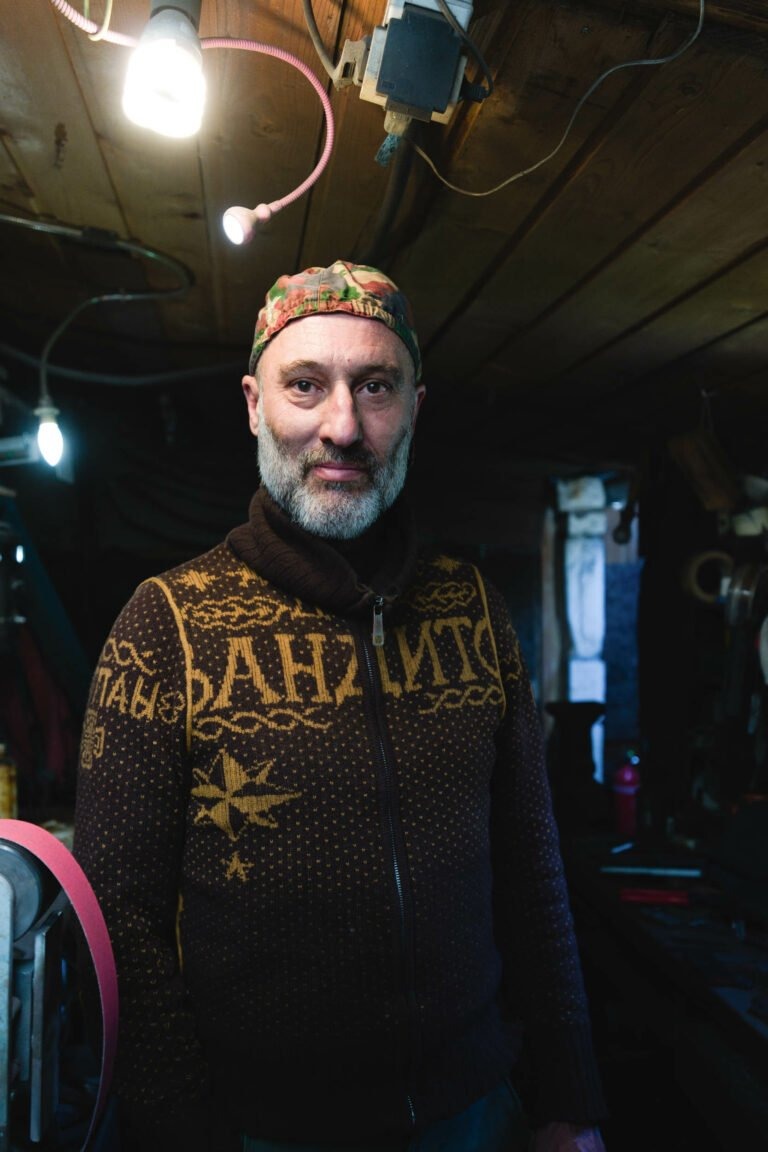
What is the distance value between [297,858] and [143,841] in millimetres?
248

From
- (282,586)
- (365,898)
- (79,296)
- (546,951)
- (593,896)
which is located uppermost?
(79,296)

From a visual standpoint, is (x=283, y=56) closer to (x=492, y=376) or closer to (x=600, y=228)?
(x=600, y=228)

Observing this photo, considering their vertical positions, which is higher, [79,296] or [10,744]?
[79,296]

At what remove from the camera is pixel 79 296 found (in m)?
2.49

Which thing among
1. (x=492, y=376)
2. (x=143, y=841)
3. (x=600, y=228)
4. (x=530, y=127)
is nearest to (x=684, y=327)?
(x=600, y=228)

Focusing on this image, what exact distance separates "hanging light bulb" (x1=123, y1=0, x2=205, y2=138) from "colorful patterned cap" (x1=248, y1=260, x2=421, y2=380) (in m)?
0.41

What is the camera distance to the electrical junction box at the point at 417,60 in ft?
3.76

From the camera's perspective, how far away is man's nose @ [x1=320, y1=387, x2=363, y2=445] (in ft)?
4.90

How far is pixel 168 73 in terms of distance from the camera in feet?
3.68

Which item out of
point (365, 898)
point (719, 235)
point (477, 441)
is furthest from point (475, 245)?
point (477, 441)

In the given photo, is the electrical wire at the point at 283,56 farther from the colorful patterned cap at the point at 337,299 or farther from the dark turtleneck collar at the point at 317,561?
the dark turtleneck collar at the point at 317,561

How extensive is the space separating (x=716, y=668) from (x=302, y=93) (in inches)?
111

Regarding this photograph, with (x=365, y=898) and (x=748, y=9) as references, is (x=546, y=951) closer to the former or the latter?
(x=365, y=898)

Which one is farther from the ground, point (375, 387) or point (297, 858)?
point (375, 387)
